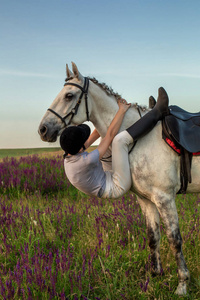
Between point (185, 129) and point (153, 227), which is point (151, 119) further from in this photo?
point (153, 227)

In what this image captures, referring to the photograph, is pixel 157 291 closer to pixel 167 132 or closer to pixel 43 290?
pixel 43 290

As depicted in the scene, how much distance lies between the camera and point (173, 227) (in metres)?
2.87

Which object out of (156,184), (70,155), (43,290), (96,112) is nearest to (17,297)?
(43,290)

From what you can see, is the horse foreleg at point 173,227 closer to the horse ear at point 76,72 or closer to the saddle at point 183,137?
the saddle at point 183,137

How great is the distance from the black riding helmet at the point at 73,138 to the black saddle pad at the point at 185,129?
929 mm

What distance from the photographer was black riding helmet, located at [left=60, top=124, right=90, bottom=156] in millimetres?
2592

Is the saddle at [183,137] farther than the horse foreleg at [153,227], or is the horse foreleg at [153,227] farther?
the horse foreleg at [153,227]

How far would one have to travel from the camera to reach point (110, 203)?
5609 millimetres

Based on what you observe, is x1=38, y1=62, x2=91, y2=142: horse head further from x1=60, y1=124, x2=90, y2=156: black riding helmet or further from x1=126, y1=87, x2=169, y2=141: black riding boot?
x1=126, y1=87, x2=169, y2=141: black riding boot

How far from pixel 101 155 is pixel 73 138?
372mm

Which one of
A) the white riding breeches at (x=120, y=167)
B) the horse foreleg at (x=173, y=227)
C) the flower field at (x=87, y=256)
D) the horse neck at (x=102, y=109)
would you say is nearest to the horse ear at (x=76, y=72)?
the horse neck at (x=102, y=109)

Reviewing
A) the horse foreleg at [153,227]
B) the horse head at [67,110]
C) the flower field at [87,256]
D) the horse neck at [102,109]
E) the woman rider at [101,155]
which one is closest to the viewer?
the flower field at [87,256]

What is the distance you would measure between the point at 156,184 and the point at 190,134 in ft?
2.31

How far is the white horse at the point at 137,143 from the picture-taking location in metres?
2.80
